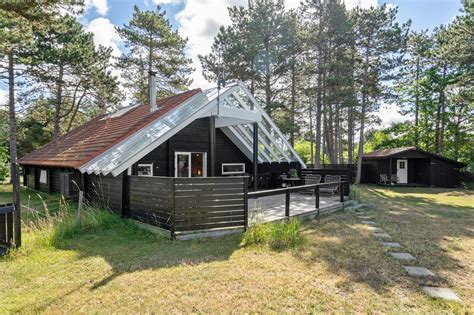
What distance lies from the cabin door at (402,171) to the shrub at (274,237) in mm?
19902

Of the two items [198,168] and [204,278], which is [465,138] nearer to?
[198,168]

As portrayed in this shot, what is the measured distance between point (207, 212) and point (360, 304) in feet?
11.1

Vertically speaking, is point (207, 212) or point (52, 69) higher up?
point (52, 69)

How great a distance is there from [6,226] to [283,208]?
6.47 meters

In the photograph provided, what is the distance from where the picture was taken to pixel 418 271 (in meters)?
4.35

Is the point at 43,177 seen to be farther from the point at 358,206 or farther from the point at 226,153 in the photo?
the point at 358,206

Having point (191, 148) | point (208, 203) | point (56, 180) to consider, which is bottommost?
point (208, 203)

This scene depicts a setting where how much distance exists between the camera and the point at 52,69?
17984 millimetres

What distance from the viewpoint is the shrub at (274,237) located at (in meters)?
5.43

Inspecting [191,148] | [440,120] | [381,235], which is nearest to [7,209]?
[191,148]

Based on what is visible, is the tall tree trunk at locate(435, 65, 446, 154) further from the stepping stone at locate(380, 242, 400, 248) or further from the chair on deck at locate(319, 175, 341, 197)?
the stepping stone at locate(380, 242, 400, 248)

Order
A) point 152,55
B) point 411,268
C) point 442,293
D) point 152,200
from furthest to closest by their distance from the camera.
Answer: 1. point 152,55
2. point 152,200
3. point 411,268
4. point 442,293

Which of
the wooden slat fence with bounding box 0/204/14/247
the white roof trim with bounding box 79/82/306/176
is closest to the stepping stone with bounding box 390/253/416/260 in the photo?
the white roof trim with bounding box 79/82/306/176

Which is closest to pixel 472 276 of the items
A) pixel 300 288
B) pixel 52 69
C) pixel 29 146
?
pixel 300 288
